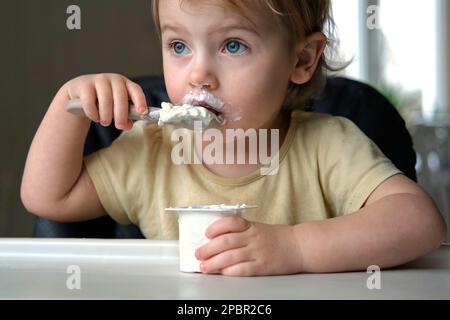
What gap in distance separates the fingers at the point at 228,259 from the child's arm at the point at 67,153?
0.80ft

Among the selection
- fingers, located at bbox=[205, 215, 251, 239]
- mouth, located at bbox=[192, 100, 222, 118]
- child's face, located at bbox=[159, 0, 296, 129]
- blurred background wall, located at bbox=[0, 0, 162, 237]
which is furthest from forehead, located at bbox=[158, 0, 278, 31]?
blurred background wall, located at bbox=[0, 0, 162, 237]

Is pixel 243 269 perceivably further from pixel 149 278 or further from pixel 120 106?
pixel 120 106

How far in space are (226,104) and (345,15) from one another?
4611mm

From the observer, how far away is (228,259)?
84 cm

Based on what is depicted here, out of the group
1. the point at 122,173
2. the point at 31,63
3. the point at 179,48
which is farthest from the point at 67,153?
the point at 31,63

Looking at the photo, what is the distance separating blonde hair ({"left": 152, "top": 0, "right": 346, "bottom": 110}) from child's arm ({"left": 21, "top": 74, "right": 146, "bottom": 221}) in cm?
19

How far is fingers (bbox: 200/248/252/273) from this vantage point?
0.84 m

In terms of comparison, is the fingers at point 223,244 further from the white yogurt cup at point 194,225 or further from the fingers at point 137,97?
the fingers at point 137,97

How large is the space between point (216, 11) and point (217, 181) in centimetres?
26

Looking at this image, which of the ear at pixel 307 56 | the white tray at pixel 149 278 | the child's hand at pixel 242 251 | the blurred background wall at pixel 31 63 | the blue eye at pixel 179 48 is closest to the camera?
the white tray at pixel 149 278

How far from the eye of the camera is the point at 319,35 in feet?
4.11

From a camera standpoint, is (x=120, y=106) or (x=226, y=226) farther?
(x=120, y=106)

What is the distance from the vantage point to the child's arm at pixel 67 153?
1005 millimetres

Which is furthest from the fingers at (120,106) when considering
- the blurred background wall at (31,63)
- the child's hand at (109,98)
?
the blurred background wall at (31,63)
